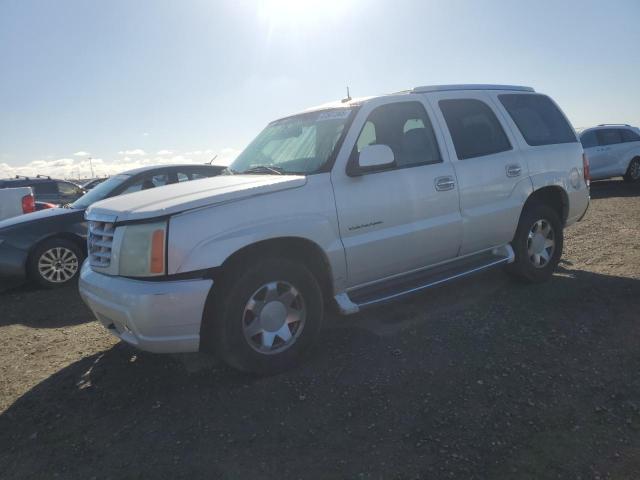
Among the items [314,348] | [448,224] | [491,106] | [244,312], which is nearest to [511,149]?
[491,106]

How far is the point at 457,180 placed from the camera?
4.03 meters

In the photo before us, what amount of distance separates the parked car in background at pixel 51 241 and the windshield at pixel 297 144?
2929 millimetres

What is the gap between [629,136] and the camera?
1312 cm

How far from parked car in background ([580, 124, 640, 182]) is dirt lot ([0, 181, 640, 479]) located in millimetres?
9985

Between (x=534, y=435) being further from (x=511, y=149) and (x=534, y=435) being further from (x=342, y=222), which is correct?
(x=511, y=149)

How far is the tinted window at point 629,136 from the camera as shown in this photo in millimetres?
13082

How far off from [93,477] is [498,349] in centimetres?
271

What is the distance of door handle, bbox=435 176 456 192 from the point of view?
12.8ft

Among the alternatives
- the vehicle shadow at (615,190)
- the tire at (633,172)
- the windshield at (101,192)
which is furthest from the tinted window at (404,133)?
the tire at (633,172)

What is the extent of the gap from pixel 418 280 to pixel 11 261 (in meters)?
5.14

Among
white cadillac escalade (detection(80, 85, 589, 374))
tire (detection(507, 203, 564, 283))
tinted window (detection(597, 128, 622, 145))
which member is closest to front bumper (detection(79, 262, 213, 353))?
white cadillac escalade (detection(80, 85, 589, 374))

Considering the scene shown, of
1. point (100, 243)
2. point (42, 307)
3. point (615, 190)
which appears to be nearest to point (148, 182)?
point (42, 307)

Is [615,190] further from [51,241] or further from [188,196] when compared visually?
[51,241]

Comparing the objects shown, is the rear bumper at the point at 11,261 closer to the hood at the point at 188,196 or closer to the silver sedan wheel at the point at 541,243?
the hood at the point at 188,196
